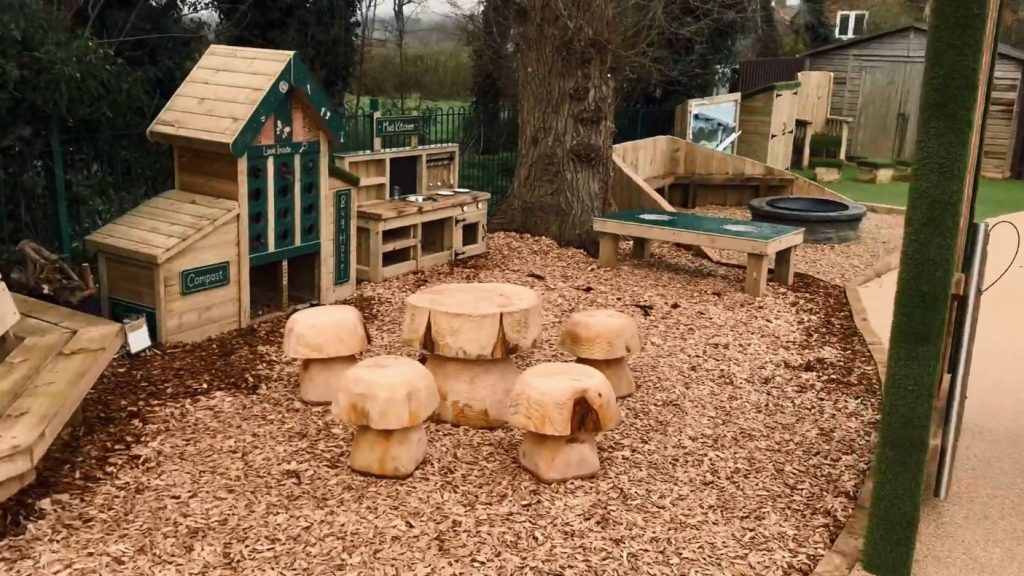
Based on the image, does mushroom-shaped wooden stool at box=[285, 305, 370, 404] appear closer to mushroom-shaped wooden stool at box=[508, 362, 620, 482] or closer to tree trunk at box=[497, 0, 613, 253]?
mushroom-shaped wooden stool at box=[508, 362, 620, 482]

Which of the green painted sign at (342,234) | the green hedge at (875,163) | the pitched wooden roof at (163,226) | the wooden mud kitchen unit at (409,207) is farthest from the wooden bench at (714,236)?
the green hedge at (875,163)

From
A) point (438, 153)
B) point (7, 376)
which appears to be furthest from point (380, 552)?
point (438, 153)

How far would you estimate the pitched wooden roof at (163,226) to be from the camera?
217 inches

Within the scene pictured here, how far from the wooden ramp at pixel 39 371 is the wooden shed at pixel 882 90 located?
59.1 feet

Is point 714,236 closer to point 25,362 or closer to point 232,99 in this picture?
point 232,99

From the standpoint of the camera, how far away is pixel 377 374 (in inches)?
160

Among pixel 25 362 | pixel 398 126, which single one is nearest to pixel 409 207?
pixel 398 126

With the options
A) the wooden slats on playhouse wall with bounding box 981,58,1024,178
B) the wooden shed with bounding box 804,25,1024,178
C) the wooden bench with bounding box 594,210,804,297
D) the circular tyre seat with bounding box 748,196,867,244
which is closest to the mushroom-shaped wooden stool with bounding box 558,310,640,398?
the wooden bench with bounding box 594,210,804,297

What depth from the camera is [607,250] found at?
867cm

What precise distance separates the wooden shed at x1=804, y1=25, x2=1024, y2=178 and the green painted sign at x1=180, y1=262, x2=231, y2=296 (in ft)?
54.8

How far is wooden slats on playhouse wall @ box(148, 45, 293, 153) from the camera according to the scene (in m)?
5.95

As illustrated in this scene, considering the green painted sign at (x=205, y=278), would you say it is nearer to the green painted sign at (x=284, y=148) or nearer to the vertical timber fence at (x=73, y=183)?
the green painted sign at (x=284, y=148)

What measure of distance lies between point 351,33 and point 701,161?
5537 mm

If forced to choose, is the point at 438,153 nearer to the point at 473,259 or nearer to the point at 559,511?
the point at 473,259
